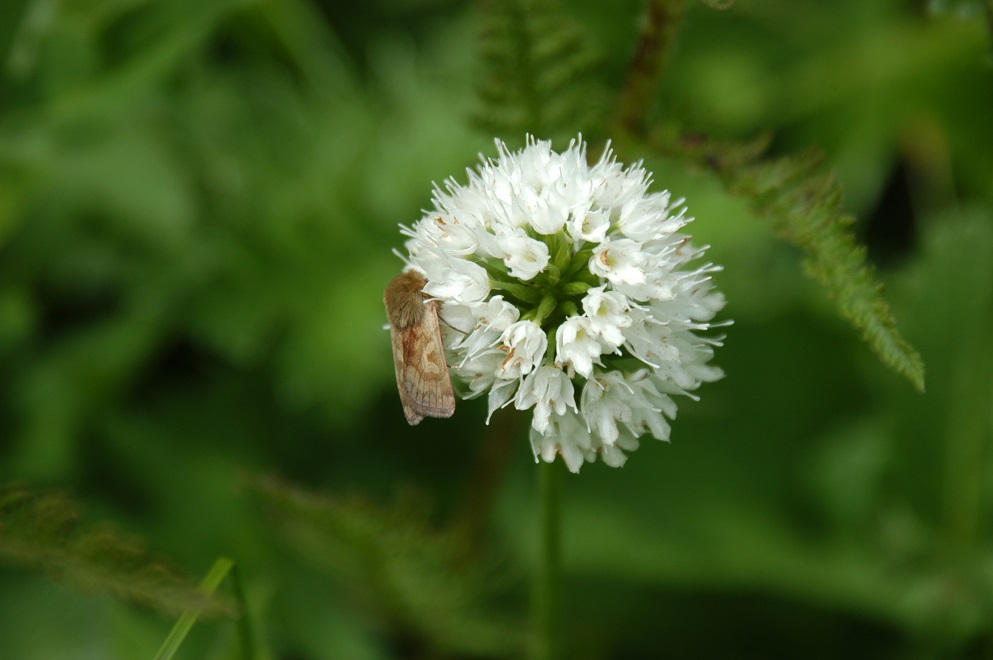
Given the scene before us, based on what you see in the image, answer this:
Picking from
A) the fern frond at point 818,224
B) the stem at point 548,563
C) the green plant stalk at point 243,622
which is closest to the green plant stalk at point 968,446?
the fern frond at point 818,224

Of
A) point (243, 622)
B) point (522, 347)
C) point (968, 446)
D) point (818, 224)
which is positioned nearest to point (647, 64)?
point (818, 224)

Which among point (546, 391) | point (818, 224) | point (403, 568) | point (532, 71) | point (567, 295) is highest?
point (532, 71)

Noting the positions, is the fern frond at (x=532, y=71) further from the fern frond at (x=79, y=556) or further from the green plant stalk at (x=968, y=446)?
the green plant stalk at (x=968, y=446)

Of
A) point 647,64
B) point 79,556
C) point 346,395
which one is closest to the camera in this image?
point 79,556

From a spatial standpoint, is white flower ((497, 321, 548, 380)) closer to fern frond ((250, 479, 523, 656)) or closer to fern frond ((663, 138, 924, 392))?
fern frond ((663, 138, 924, 392))

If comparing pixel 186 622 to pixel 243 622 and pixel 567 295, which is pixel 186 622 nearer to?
pixel 243 622

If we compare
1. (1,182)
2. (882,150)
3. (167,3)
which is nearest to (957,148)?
(882,150)

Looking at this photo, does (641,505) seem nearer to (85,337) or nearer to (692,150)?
(692,150)
